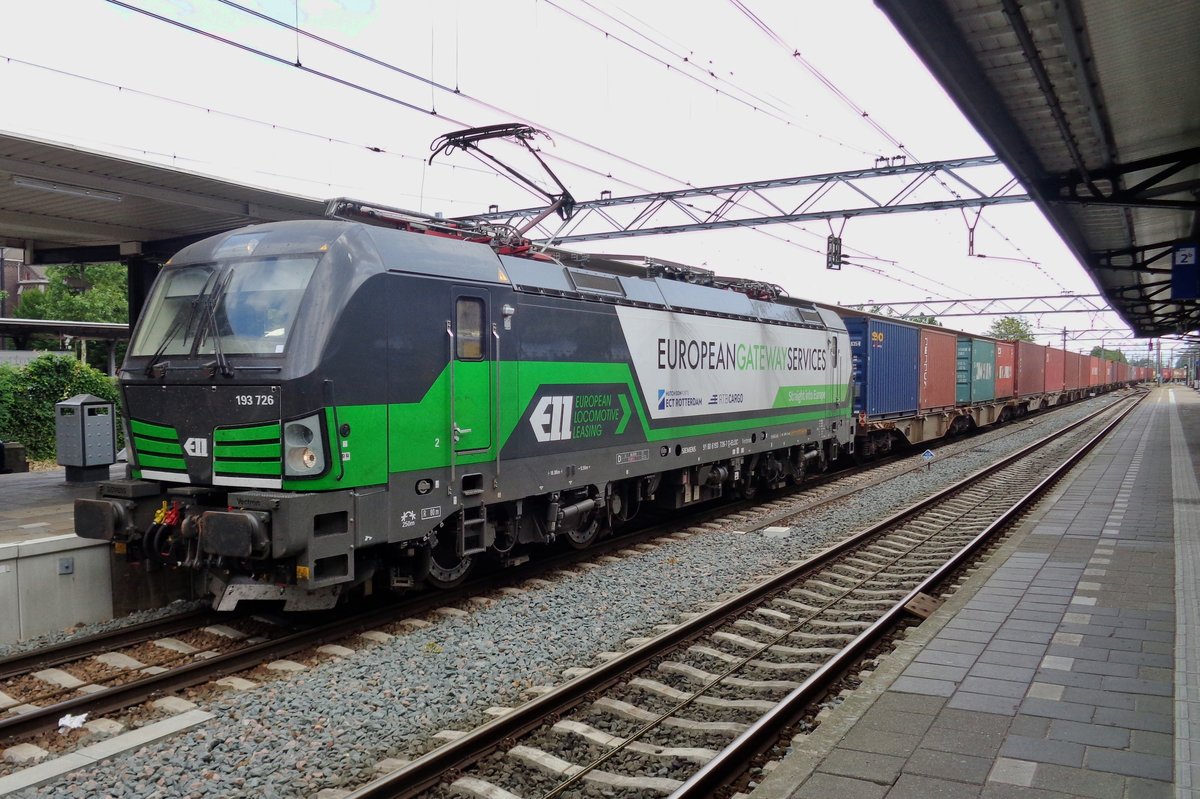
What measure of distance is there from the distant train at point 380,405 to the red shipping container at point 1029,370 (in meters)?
30.2

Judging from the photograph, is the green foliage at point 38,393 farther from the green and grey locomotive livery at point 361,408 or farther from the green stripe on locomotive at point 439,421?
the green stripe on locomotive at point 439,421

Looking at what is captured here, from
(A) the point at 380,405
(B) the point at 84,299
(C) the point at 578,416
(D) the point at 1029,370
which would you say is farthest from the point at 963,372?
(B) the point at 84,299

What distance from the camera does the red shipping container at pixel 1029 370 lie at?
3622 cm

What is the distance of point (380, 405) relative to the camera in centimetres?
674

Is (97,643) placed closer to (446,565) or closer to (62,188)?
(446,565)

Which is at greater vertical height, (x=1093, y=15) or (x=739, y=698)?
(x=1093, y=15)

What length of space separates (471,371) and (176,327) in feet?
8.37

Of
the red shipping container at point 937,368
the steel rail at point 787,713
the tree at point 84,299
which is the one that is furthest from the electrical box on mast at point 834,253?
the tree at point 84,299

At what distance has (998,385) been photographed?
32.7m

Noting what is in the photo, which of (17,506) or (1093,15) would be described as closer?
(1093,15)

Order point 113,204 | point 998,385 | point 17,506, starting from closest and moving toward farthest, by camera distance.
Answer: point 17,506
point 113,204
point 998,385

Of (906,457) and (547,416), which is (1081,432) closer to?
(906,457)

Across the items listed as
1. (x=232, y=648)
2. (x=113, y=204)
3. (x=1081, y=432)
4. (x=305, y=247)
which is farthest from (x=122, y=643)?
(x=1081, y=432)

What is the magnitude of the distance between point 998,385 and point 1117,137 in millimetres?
24517
